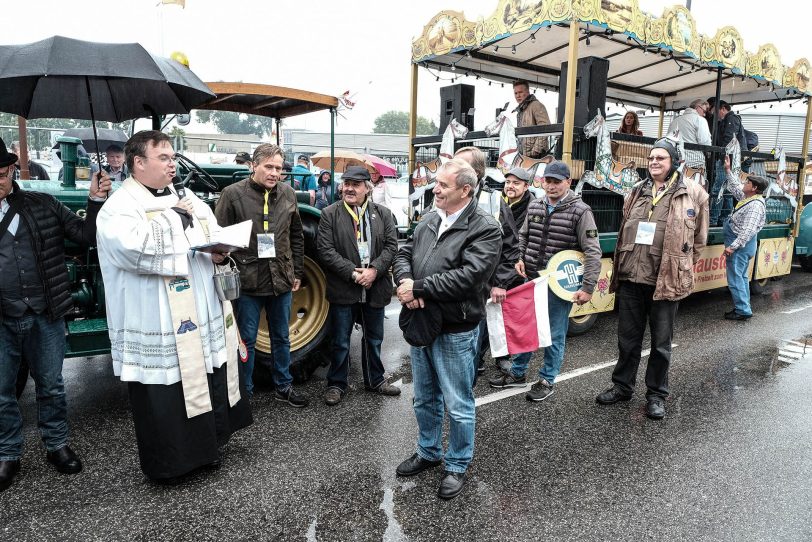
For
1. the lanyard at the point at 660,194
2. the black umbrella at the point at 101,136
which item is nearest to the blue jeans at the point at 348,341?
the lanyard at the point at 660,194

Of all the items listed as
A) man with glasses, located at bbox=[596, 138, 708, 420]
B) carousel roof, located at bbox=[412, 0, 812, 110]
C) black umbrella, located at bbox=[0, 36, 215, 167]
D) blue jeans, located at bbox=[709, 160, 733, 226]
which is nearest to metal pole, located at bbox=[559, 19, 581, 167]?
carousel roof, located at bbox=[412, 0, 812, 110]

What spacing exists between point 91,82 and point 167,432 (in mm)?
2480

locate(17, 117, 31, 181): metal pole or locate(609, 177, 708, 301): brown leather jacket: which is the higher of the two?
locate(17, 117, 31, 181): metal pole

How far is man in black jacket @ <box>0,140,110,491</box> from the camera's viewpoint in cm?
279

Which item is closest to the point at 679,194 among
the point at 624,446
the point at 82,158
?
the point at 624,446

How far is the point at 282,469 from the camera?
309 cm

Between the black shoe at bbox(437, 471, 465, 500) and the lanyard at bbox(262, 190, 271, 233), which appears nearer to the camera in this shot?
the black shoe at bbox(437, 471, 465, 500)

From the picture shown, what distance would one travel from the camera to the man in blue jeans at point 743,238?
22.6 ft

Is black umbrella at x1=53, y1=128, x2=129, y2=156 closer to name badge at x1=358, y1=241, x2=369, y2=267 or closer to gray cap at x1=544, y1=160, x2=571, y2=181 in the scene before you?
name badge at x1=358, y1=241, x2=369, y2=267

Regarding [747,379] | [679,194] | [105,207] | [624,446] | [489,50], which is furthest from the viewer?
[489,50]

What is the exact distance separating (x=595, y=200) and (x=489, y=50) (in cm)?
246

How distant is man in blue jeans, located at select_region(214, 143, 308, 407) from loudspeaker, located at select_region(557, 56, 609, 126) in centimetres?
339

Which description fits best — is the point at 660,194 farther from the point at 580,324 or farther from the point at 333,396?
the point at 333,396

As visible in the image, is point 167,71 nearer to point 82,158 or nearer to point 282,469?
point 82,158
